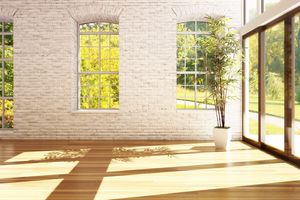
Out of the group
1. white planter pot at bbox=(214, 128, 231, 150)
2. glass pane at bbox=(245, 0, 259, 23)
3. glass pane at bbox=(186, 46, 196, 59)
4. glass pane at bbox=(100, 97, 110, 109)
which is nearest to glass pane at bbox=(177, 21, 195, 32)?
glass pane at bbox=(186, 46, 196, 59)

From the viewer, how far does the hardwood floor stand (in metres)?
3.98

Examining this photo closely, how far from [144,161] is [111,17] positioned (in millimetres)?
4128

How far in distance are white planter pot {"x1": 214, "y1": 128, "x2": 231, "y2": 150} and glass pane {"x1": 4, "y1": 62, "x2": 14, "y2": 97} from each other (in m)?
5.13

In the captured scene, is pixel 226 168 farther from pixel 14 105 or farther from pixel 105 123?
pixel 14 105

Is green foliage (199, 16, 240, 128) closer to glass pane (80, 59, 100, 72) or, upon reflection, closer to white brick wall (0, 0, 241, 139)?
white brick wall (0, 0, 241, 139)

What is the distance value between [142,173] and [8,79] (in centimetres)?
557

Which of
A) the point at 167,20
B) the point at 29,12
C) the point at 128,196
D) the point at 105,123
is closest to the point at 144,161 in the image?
the point at 128,196

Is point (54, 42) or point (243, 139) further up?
point (54, 42)

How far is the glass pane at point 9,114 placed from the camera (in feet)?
29.8

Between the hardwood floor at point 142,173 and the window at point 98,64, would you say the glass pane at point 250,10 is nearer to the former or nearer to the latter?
the hardwood floor at point 142,173

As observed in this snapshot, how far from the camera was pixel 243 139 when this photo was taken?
830cm

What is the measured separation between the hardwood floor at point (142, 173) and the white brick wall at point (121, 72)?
1.08 metres

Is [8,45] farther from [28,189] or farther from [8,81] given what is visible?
[28,189]

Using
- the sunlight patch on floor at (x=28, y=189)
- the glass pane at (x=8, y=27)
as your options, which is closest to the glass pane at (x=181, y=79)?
the glass pane at (x=8, y=27)
